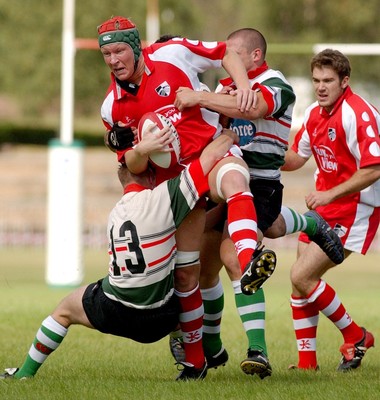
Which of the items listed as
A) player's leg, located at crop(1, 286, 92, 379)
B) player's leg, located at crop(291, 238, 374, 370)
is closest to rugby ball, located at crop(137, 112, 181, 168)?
player's leg, located at crop(1, 286, 92, 379)

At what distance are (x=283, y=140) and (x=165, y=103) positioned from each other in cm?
96

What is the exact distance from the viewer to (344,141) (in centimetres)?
864

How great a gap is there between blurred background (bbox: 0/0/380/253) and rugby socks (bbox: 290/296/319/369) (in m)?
23.8

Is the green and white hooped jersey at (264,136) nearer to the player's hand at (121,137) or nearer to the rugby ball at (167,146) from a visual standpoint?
the rugby ball at (167,146)

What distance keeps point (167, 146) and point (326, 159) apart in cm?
196

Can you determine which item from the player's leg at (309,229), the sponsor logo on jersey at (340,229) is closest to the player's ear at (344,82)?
the sponsor logo on jersey at (340,229)

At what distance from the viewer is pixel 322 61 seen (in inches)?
337

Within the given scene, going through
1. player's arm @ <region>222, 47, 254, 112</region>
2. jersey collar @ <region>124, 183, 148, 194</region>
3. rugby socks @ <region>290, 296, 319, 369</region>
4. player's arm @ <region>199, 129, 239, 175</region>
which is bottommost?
rugby socks @ <region>290, 296, 319, 369</region>

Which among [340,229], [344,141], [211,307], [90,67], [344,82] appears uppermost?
[344,82]

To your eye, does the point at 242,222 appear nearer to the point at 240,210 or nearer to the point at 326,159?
the point at 240,210

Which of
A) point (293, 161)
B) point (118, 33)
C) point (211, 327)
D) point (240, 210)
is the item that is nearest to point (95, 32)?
point (293, 161)

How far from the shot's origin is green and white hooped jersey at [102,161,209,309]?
23.1 ft

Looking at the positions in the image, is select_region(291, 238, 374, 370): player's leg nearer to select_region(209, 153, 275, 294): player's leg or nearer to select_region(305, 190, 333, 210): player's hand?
select_region(305, 190, 333, 210): player's hand

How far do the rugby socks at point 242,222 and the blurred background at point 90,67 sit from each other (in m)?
25.6
